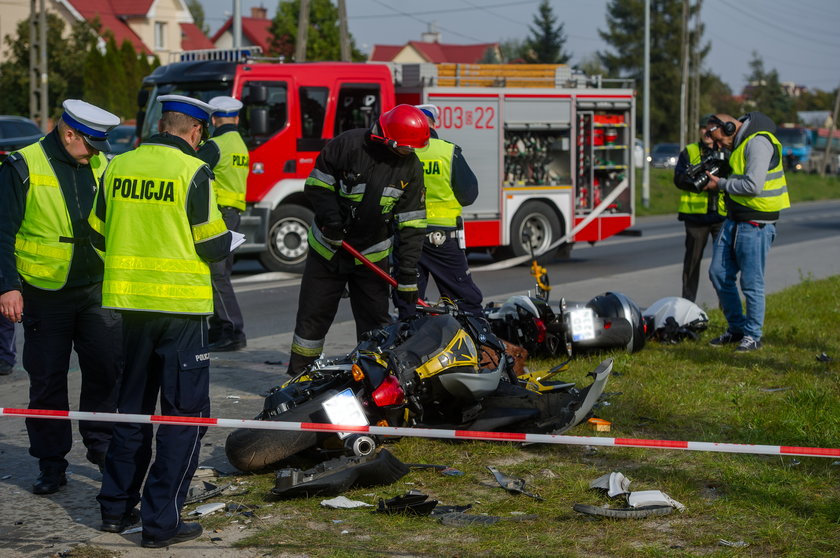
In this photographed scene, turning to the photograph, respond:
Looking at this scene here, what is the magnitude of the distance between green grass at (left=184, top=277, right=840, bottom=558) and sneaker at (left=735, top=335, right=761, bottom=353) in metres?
0.88

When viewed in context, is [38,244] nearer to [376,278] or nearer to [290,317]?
[376,278]

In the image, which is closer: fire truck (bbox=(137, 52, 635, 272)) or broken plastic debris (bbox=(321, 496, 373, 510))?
broken plastic debris (bbox=(321, 496, 373, 510))

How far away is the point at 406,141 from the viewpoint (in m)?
6.30

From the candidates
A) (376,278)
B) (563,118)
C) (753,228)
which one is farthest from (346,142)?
(563,118)

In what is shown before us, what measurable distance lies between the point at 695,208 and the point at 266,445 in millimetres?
6036

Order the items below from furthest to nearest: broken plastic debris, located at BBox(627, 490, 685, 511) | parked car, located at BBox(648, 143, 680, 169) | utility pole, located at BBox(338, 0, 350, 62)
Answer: parked car, located at BBox(648, 143, 680, 169) < utility pole, located at BBox(338, 0, 350, 62) < broken plastic debris, located at BBox(627, 490, 685, 511)

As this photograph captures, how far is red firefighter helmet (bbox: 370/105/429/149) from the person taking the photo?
20.5 ft

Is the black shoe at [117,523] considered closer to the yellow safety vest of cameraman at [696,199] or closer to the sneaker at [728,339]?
the sneaker at [728,339]

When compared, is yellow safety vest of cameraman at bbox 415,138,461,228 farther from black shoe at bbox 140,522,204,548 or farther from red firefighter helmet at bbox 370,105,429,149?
black shoe at bbox 140,522,204,548

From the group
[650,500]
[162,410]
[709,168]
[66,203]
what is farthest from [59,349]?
[709,168]

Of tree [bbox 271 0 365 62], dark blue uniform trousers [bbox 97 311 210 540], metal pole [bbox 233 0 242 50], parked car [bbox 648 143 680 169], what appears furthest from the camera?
parked car [bbox 648 143 680 169]

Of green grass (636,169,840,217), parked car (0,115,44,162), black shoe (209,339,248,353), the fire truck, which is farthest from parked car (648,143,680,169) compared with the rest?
black shoe (209,339,248,353)

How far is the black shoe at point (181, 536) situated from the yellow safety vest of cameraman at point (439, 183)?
3.69 meters

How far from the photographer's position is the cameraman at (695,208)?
31.9ft
